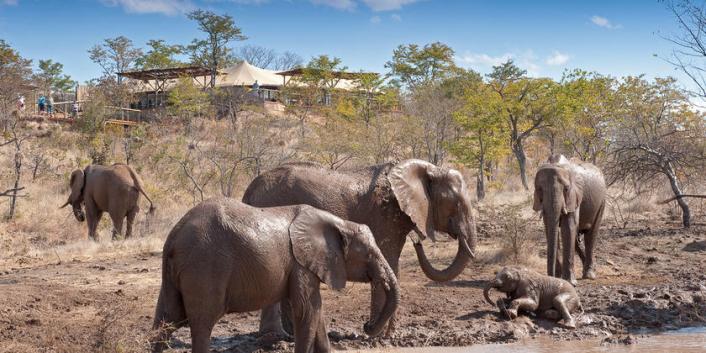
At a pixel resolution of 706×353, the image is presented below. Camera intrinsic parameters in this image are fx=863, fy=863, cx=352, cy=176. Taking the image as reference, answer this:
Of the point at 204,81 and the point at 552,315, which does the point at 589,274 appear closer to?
the point at 552,315

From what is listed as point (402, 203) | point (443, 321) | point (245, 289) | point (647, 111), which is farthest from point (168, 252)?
point (647, 111)

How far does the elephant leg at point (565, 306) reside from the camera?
1092cm

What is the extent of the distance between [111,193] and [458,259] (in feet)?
35.4

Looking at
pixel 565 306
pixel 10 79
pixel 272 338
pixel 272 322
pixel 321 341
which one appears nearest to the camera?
pixel 321 341

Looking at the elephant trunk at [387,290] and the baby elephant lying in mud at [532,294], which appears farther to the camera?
the baby elephant lying in mud at [532,294]

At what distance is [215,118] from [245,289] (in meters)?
38.9

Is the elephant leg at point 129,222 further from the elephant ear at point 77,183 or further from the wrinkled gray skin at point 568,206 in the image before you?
the wrinkled gray skin at point 568,206

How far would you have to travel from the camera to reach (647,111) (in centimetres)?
3319

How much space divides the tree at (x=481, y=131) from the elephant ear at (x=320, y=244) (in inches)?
969

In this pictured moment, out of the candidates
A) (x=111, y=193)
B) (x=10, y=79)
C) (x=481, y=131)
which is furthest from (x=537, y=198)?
(x=10, y=79)

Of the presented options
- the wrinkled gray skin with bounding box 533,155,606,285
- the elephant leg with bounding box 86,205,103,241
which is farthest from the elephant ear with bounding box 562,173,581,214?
the elephant leg with bounding box 86,205,103,241

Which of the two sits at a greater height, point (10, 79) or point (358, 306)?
point (10, 79)

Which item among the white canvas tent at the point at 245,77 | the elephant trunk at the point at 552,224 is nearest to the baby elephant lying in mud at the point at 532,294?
the elephant trunk at the point at 552,224

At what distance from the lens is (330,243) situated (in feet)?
24.2
